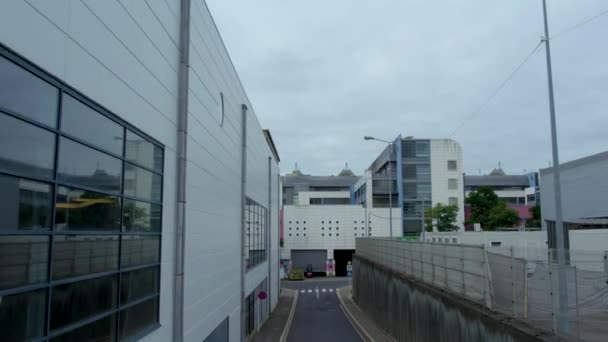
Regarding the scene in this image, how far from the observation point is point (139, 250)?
360 inches

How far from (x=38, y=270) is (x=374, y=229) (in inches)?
2971

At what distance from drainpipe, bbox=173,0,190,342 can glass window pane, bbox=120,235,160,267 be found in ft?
3.44

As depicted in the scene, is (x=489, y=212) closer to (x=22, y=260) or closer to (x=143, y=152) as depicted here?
(x=143, y=152)

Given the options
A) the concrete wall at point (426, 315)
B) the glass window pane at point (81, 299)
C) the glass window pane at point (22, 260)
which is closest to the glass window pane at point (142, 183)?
the glass window pane at point (81, 299)

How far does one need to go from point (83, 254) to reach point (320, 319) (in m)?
31.7

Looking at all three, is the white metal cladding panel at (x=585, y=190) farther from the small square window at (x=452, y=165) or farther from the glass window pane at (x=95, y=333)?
the small square window at (x=452, y=165)

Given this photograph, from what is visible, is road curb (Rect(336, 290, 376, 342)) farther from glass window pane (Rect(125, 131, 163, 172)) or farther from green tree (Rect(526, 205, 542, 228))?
green tree (Rect(526, 205, 542, 228))

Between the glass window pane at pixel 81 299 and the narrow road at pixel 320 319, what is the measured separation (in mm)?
21616

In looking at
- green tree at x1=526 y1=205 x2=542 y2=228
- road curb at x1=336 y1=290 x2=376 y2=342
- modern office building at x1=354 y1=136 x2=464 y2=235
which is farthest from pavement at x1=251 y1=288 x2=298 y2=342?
green tree at x1=526 y1=205 x2=542 y2=228

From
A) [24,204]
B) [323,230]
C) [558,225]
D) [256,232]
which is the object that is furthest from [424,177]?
[24,204]

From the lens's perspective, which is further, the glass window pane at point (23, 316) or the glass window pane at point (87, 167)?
the glass window pane at point (87, 167)

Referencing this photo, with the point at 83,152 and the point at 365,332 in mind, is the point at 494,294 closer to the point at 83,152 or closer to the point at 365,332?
the point at 83,152

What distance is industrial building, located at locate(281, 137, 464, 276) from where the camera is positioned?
7938 cm

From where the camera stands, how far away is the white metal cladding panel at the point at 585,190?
34938 millimetres
